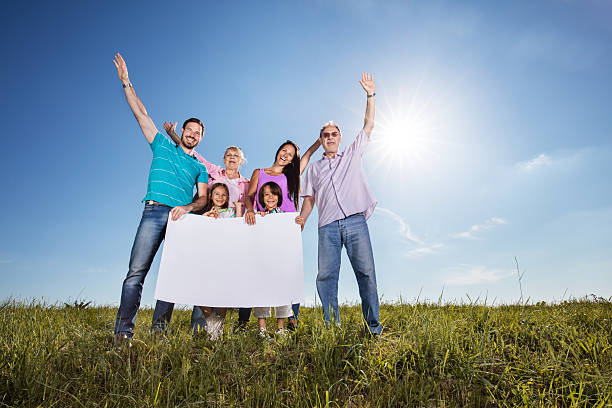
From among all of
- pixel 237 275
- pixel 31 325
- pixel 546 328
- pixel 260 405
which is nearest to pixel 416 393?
pixel 260 405

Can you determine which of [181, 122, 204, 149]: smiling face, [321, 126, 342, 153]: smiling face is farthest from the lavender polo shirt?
[181, 122, 204, 149]: smiling face

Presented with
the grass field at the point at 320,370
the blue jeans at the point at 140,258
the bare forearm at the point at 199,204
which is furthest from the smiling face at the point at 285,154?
the grass field at the point at 320,370

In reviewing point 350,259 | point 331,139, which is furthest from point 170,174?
point 350,259

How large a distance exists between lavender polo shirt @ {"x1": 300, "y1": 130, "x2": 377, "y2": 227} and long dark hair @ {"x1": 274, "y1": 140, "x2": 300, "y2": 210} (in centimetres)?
38

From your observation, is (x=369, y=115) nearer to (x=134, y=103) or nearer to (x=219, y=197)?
(x=219, y=197)

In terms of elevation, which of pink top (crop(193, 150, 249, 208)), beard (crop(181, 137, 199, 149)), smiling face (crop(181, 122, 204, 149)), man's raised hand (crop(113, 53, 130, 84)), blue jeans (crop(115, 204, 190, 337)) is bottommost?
blue jeans (crop(115, 204, 190, 337))

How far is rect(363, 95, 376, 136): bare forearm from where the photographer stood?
5148 mm

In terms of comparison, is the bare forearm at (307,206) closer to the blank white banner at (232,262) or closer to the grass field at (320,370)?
the blank white banner at (232,262)

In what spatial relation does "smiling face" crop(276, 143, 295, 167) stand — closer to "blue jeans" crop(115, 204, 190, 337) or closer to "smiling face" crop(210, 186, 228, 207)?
"smiling face" crop(210, 186, 228, 207)

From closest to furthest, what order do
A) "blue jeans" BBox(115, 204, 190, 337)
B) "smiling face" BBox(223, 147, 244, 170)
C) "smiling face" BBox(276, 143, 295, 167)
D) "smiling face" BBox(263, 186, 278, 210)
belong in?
1. "blue jeans" BBox(115, 204, 190, 337)
2. "smiling face" BBox(263, 186, 278, 210)
3. "smiling face" BBox(276, 143, 295, 167)
4. "smiling face" BBox(223, 147, 244, 170)

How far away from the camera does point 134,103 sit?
5047mm

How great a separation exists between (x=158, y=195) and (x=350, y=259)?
8.87 feet

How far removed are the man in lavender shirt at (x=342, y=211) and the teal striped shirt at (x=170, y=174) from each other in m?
1.65

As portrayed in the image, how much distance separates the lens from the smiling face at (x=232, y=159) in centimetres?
619
